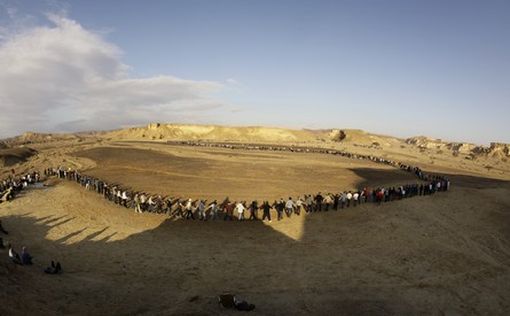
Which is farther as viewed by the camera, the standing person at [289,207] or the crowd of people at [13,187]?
the crowd of people at [13,187]

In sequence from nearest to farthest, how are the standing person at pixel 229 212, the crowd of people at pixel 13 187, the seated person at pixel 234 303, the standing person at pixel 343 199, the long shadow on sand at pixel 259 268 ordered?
the seated person at pixel 234 303 < the long shadow on sand at pixel 259 268 < the standing person at pixel 229 212 < the standing person at pixel 343 199 < the crowd of people at pixel 13 187

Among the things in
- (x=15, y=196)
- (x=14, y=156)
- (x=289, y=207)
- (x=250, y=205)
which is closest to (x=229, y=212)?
(x=250, y=205)

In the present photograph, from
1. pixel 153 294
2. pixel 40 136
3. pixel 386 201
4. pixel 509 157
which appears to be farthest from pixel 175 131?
pixel 153 294

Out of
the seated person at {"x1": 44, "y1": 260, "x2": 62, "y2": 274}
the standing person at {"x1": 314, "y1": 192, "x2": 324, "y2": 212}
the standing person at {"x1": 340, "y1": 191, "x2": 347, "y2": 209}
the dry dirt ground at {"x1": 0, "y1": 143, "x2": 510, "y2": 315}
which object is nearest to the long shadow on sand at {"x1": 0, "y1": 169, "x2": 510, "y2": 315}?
the dry dirt ground at {"x1": 0, "y1": 143, "x2": 510, "y2": 315}

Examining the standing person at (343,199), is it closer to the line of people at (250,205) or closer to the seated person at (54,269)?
the line of people at (250,205)

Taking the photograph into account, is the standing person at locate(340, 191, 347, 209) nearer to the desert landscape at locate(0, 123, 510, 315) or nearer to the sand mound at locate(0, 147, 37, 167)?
the desert landscape at locate(0, 123, 510, 315)

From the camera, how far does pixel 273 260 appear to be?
18609mm

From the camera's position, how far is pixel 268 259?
1875 centimetres

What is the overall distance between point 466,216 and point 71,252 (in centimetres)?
2288

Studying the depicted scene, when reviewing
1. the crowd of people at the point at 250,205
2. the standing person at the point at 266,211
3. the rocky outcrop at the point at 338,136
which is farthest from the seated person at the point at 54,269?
Result: the rocky outcrop at the point at 338,136

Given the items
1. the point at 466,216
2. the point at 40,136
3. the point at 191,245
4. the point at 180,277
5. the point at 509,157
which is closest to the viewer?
the point at 180,277

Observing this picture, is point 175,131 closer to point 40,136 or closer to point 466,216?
point 40,136

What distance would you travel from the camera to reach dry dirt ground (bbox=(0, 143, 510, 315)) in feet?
47.0

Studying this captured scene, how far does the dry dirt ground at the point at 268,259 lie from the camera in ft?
47.0
